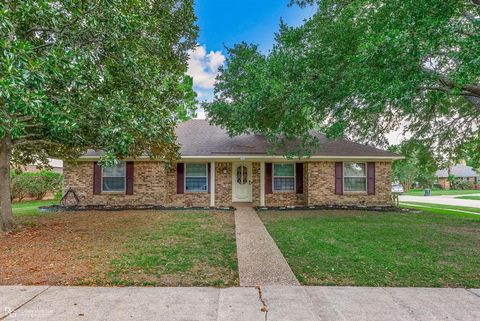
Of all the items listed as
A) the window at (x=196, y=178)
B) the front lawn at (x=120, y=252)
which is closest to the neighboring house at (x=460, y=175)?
the window at (x=196, y=178)

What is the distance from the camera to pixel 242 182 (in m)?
13.6

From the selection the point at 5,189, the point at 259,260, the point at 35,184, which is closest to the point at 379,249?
the point at 259,260

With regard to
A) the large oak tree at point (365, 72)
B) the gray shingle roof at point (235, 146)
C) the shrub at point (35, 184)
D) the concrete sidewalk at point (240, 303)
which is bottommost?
the concrete sidewalk at point (240, 303)

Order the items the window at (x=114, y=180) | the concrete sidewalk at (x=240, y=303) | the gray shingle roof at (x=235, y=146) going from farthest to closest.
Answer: the window at (x=114, y=180)
the gray shingle roof at (x=235, y=146)
the concrete sidewalk at (x=240, y=303)

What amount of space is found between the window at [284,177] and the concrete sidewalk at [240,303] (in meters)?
9.45

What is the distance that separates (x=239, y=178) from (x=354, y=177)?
218 inches

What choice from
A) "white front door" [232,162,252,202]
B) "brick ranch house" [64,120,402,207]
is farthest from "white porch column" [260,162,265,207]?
"white front door" [232,162,252,202]

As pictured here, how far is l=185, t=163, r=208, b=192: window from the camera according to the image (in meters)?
13.1

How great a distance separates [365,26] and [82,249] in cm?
876

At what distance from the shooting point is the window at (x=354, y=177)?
43.7 ft

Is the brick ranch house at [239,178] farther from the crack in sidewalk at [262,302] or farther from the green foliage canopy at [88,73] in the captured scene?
the crack in sidewalk at [262,302]

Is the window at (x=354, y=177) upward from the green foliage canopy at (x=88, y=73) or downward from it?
downward

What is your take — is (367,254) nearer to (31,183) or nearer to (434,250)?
(434,250)

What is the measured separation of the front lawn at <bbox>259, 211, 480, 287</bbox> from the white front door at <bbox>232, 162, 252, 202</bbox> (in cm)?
339
